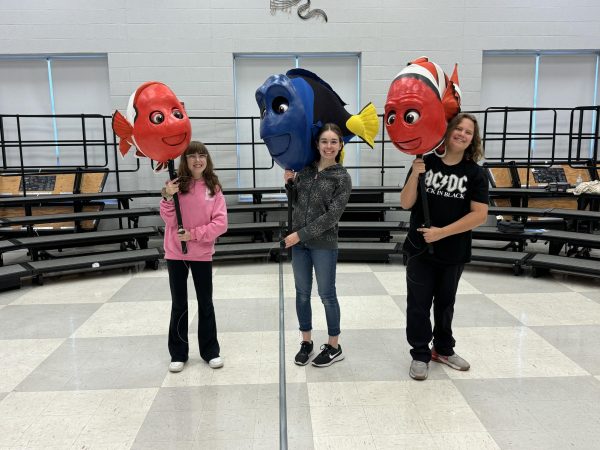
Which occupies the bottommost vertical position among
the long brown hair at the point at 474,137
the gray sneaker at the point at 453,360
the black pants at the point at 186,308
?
the gray sneaker at the point at 453,360

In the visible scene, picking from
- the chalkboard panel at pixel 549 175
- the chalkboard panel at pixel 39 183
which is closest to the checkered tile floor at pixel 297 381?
the chalkboard panel at pixel 39 183

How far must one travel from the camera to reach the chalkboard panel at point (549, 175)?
6.21m

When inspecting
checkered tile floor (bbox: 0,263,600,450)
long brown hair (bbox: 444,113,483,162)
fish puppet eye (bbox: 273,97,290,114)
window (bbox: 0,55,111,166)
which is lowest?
checkered tile floor (bbox: 0,263,600,450)

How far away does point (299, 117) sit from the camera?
79.0 inches

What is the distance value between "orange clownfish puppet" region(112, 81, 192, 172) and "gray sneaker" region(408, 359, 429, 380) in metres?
1.67

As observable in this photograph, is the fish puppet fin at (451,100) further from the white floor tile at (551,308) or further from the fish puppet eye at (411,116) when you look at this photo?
the white floor tile at (551,308)

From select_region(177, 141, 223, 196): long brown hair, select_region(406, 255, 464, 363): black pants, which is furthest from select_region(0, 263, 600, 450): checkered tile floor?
select_region(177, 141, 223, 196): long brown hair

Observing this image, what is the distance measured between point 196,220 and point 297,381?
1.02m

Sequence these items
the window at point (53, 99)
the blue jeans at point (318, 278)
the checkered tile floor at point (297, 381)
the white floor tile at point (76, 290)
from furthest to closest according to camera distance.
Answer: the window at point (53, 99) → the white floor tile at point (76, 290) → the blue jeans at point (318, 278) → the checkered tile floor at point (297, 381)

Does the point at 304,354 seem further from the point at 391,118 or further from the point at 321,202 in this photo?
the point at 391,118

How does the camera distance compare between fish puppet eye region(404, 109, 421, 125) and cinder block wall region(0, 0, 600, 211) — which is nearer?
fish puppet eye region(404, 109, 421, 125)

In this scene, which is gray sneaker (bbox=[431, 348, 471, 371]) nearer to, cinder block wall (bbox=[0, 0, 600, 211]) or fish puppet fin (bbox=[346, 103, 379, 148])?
fish puppet fin (bbox=[346, 103, 379, 148])

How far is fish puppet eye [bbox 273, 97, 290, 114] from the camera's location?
2008 millimetres

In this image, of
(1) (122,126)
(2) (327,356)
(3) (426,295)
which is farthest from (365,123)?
(2) (327,356)
